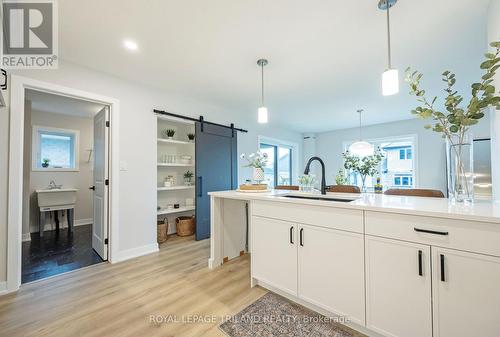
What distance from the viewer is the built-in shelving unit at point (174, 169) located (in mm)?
3783

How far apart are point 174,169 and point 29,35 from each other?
2512mm

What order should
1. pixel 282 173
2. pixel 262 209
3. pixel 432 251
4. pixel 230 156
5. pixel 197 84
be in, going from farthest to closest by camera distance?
pixel 282 173 < pixel 230 156 < pixel 197 84 < pixel 262 209 < pixel 432 251

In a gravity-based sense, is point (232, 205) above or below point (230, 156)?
below

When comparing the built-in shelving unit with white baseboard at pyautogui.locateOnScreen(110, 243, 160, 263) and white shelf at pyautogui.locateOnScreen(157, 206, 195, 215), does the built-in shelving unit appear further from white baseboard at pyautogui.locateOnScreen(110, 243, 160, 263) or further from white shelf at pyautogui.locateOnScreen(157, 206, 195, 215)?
white baseboard at pyautogui.locateOnScreen(110, 243, 160, 263)

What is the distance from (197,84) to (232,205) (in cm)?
183

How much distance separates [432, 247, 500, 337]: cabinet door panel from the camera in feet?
3.35

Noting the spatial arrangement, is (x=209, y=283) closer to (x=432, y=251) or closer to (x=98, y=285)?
(x=98, y=285)

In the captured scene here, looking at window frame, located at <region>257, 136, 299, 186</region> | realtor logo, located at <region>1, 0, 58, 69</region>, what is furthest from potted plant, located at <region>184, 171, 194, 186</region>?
realtor logo, located at <region>1, 0, 58, 69</region>

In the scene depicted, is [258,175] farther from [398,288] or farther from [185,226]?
[185,226]

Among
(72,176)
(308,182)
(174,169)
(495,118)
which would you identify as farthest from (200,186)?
(495,118)

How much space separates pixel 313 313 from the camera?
5.57ft

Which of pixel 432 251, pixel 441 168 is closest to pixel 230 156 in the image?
pixel 432 251

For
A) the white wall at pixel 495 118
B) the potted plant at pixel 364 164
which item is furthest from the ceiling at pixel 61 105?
the potted plant at pixel 364 164

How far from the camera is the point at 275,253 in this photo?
1.89 meters
